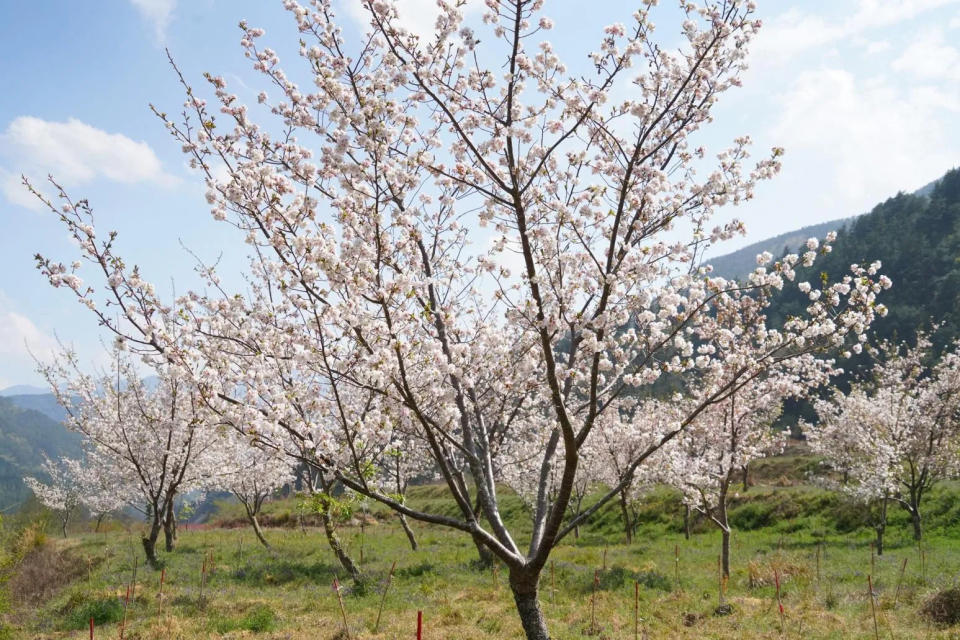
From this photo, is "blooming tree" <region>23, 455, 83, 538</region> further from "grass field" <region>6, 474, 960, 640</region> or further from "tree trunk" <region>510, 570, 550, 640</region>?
"tree trunk" <region>510, 570, 550, 640</region>

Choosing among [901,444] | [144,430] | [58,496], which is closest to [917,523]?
[901,444]

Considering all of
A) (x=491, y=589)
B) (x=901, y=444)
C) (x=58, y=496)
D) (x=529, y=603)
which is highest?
(x=901, y=444)

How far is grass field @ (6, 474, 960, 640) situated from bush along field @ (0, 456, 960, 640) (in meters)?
0.06

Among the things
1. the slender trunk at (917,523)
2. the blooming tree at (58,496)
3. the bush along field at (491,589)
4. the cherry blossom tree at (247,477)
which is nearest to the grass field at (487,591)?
the bush along field at (491,589)

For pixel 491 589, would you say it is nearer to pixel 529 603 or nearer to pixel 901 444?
pixel 529 603

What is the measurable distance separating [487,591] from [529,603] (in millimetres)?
7887

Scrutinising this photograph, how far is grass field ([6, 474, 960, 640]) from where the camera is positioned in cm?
1112

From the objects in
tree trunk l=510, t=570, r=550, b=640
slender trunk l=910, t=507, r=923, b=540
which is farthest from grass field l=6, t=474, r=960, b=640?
tree trunk l=510, t=570, r=550, b=640

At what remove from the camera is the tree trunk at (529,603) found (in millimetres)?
6625

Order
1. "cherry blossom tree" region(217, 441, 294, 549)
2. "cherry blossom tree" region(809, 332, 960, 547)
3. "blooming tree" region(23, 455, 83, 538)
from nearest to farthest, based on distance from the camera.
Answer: "cherry blossom tree" region(809, 332, 960, 547)
"cherry blossom tree" region(217, 441, 294, 549)
"blooming tree" region(23, 455, 83, 538)

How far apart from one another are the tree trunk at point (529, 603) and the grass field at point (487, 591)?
14.7 ft

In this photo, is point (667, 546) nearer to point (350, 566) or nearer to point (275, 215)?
point (350, 566)

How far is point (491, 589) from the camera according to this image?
1407cm

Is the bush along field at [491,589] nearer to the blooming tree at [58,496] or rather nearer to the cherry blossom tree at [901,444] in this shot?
the cherry blossom tree at [901,444]
